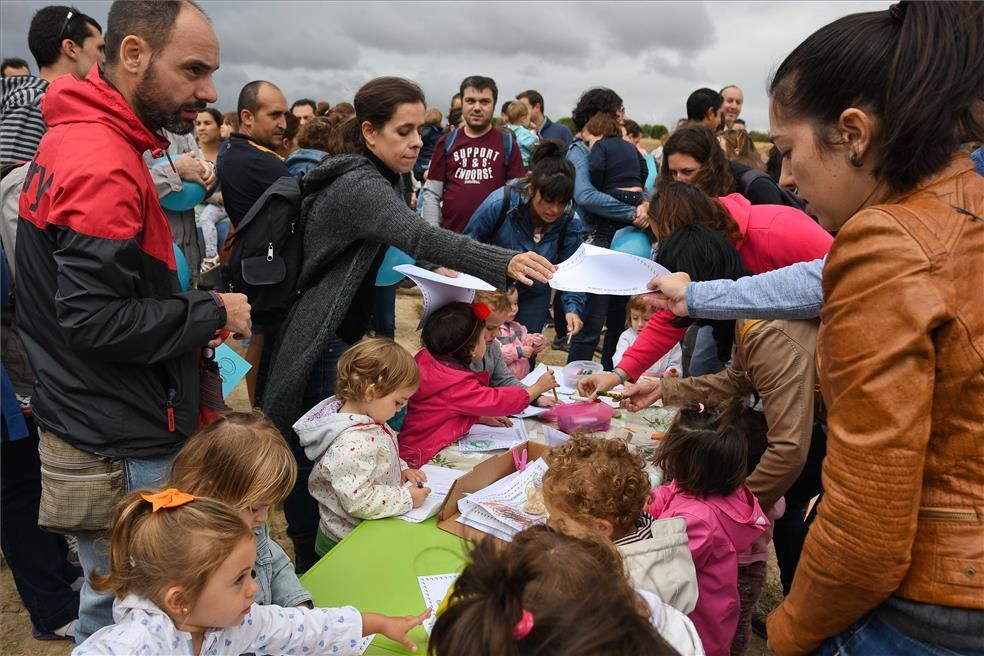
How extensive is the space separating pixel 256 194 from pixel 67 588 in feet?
5.80

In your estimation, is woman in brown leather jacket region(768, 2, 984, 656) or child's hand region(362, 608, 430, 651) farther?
child's hand region(362, 608, 430, 651)

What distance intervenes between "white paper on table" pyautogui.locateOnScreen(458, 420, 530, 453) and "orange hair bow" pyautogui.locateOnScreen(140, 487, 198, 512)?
4.44ft

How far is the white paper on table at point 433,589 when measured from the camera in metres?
1.58

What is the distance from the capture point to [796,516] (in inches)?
98.4

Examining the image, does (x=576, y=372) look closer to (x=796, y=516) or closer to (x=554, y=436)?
(x=554, y=436)

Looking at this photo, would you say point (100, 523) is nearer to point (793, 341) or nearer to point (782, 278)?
point (782, 278)

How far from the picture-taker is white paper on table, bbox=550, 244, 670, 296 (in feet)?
6.58

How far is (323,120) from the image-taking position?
426cm

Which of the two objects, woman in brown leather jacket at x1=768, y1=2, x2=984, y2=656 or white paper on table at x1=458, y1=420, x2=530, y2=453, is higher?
woman in brown leather jacket at x1=768, y1=2, x2=984, y2=656

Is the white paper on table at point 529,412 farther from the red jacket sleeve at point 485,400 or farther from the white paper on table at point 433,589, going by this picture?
the white paper on table at point 433,589

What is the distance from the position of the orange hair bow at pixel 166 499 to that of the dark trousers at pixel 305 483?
1.20m

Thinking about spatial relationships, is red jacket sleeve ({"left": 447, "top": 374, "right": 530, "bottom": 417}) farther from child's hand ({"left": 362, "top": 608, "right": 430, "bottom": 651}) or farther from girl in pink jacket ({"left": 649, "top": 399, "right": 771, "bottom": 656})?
child's hand ({"left": 362, "top": 608, "right": 430, "bottom": 651})

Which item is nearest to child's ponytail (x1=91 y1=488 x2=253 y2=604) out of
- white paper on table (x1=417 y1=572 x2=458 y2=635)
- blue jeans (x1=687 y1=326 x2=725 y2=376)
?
white paper on table (x1=417 y1=572 x2=458 y2=635)

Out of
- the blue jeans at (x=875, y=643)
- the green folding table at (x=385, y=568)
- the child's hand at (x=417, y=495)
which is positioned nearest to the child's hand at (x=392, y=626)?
the green folding table at (x=385, y=568)
